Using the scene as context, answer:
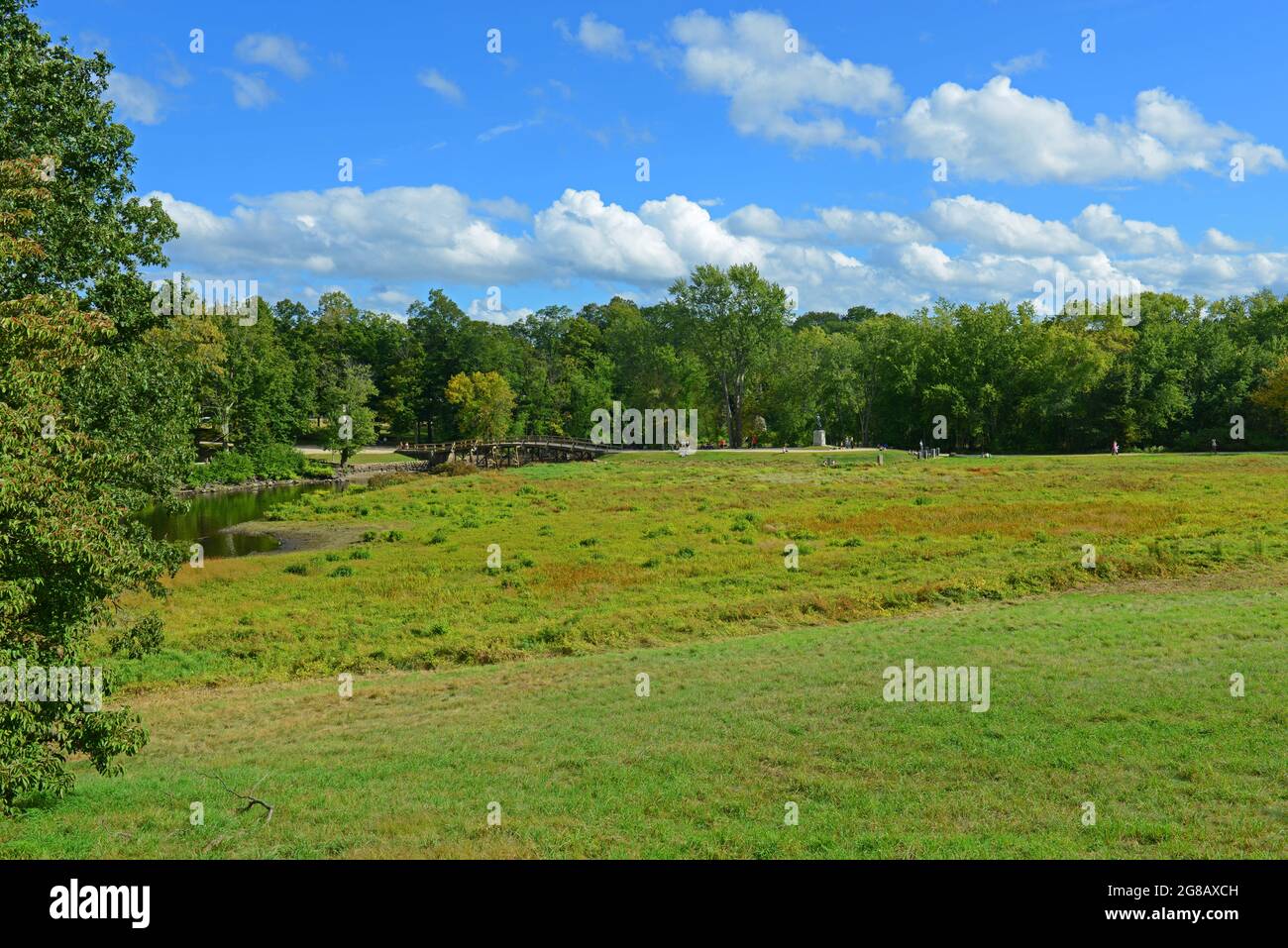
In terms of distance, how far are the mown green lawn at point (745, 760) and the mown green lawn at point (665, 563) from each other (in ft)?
11.5

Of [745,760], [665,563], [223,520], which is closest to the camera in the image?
[745,760]

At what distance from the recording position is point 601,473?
67125 mm

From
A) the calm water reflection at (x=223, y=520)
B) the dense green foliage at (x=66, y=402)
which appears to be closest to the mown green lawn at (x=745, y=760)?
the dense green foliage at (x=66, y=402)

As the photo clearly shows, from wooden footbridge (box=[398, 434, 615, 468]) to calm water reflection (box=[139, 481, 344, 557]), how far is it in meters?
19.5

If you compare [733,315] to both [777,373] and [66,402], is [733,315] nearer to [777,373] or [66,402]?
[777,373]

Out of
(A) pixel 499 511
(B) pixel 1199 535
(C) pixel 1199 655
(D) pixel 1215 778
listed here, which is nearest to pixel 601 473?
(A) pixel 499 511

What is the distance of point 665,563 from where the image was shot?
Result: 29906 mm

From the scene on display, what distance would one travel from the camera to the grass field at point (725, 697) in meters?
8.90

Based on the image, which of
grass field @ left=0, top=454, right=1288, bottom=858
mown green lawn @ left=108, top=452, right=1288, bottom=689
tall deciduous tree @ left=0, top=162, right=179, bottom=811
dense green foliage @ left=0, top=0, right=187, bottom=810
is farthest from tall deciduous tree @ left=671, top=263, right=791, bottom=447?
tall deciduous tree @ left=0, top=162, right=179, bottom=811

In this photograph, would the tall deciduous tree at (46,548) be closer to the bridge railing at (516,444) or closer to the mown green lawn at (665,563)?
the mown green lawn at (665,563)

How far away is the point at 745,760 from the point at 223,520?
48.7 metres

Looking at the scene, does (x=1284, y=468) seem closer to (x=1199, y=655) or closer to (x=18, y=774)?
(x=1199, y=655)

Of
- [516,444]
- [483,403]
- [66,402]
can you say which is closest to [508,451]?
[516,444]

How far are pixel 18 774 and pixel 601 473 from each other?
194ft
